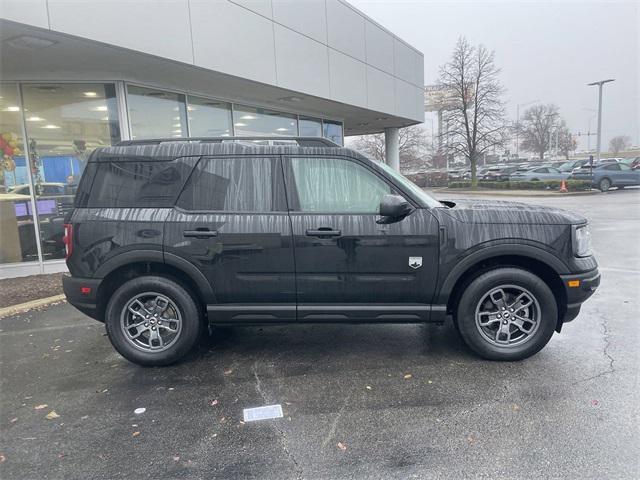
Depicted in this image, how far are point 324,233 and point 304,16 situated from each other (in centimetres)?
820

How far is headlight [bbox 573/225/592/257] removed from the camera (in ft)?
12.3

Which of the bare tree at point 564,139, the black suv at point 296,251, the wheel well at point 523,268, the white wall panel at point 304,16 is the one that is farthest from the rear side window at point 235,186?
the bare tree at point 564,139

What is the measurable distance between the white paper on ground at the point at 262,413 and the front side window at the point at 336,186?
1688 mm

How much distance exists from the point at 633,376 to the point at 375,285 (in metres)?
2.23

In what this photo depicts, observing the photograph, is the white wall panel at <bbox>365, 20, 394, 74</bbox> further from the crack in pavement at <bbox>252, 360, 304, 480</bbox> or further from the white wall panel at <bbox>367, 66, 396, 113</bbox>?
the crack in pavement at <bbox>252, 360, 304, 480</bbox>

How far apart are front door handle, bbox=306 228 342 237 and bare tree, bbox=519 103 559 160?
206ft

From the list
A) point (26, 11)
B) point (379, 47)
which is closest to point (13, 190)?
point (26, 11)

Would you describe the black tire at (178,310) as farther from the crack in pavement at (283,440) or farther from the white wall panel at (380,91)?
the white wall panel at (380,91)

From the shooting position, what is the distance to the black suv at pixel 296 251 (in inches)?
148

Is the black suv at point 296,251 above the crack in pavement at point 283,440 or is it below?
above

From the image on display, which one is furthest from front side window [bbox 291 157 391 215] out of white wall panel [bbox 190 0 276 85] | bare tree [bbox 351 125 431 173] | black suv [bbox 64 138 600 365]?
bare tree [bbox 351 125 431 173]

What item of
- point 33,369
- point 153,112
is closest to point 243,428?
point 33,369

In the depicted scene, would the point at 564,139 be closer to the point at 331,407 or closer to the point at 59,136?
the point at 59,136

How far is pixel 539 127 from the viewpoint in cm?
6044
